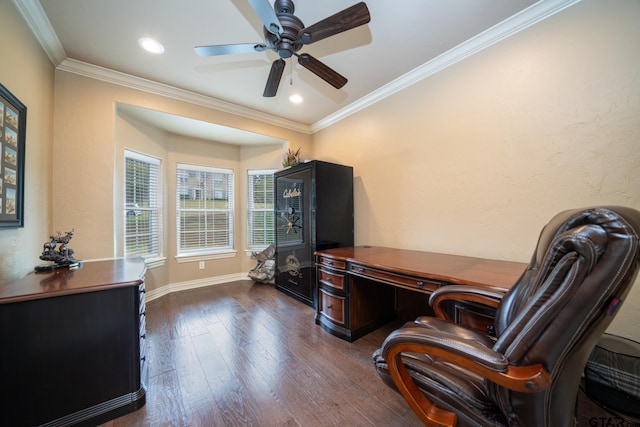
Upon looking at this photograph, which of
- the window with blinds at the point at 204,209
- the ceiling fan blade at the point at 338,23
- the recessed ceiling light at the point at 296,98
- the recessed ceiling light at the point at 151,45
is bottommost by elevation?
the window with blinds at the point at 204,209

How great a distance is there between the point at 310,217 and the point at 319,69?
5.45 ft

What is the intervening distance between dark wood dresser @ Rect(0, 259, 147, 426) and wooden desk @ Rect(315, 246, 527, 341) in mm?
1569

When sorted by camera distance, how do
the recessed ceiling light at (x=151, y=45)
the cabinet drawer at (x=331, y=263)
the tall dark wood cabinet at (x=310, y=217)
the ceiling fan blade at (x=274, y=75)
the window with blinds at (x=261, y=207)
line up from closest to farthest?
the ceiling fan blade at (x=274, y=75) → the recessed ceiling light at (x=151, y=45) → the cabinet drawer at (x=331, y=263) → the tall dark wood cabinet at (x=310, y=217) → the window with blinds at (x=261, y=207)

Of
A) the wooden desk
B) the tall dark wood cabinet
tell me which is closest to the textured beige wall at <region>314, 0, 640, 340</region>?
the wooden desk

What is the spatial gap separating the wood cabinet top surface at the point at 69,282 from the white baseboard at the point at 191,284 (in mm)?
1687

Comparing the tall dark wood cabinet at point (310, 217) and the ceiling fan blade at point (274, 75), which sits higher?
the ceiling fan blade at point (274, 75)

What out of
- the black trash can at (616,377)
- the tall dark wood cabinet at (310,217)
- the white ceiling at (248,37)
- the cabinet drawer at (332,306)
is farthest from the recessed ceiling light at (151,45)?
the black trash can at (616,377)

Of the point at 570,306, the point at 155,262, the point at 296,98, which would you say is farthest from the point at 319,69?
the point at 155,262

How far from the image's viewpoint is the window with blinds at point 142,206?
315 centimetres

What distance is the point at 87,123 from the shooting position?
8.19ft

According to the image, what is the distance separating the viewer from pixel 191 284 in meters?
3.88

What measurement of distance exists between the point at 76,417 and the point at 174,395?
1.59 ft

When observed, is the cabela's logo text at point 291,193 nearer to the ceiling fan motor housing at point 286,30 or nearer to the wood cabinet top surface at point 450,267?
the wood cabinet top surface at point 450,267

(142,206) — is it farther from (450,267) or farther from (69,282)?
(450,267)
